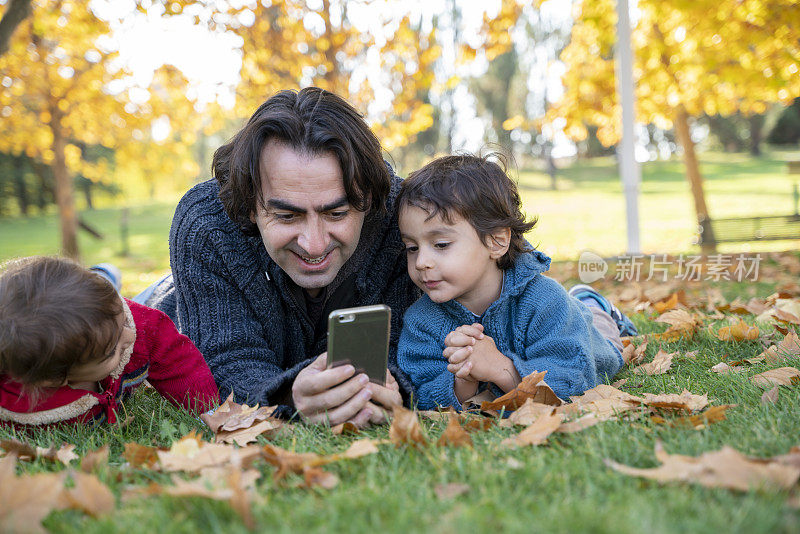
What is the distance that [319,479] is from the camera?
69.2 inches

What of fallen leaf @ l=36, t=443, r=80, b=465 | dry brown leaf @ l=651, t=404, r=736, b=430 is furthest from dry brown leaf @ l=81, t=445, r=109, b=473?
dry brown leaf @ l=651, t=404, r=736, b=430

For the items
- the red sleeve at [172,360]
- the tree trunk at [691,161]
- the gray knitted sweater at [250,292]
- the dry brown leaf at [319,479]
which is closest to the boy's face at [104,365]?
the red sleeve at [172,360]

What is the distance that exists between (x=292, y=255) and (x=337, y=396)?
0.70 m

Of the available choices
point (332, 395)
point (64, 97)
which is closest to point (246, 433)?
point (332, 395)

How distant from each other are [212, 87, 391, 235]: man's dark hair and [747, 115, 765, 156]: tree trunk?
41.4 meters

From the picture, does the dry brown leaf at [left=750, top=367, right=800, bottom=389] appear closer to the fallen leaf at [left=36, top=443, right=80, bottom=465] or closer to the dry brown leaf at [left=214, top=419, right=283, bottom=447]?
the dry brown leaf at [left=214, top=419, right=283, bottom=447]

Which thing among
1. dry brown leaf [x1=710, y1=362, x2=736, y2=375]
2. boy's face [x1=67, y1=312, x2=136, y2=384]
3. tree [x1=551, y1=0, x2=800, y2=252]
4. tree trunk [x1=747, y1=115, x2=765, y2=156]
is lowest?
dry brown leaf [x1=710, y1=362, x2=736, y2=375]

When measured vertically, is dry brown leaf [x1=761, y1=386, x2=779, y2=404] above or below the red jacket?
below

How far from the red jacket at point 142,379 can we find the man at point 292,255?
0.10 meters

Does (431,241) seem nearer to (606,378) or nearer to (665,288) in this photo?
(606,378)

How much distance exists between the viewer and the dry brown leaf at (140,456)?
199 cm

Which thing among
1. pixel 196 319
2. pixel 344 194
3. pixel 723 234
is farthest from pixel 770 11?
pixel 196 319

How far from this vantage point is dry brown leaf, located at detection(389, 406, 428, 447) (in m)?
2.01

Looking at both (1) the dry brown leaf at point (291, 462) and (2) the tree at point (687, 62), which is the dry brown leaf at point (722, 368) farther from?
(2) the tree at point (687, 62)
